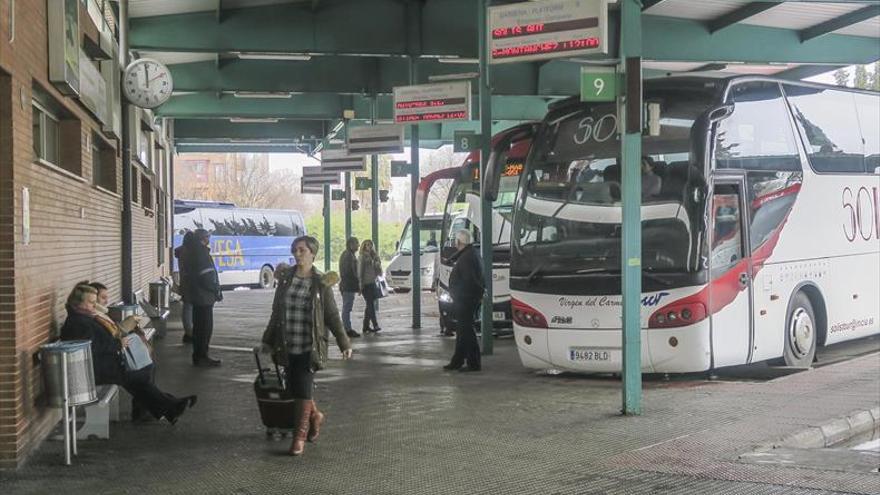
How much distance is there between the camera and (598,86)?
350 inches

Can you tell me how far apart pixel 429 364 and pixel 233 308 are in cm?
1382

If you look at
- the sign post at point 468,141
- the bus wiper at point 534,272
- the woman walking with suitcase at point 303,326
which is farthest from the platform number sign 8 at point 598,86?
the sign post at point 468,141

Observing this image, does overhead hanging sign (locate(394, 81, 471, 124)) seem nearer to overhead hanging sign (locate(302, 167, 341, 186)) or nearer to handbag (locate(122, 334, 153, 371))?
handbag (locate(122, 334, 153, 371))

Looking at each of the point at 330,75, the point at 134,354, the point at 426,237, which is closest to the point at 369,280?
the point at 330,75

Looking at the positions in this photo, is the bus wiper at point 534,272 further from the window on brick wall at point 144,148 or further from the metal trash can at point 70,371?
the window on brick wall at point 144,148

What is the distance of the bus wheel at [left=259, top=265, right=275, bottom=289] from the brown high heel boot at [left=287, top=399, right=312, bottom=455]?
32.7 metres

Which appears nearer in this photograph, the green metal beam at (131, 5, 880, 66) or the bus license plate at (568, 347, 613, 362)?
the bus license plate at (568, 347, 613, 362)

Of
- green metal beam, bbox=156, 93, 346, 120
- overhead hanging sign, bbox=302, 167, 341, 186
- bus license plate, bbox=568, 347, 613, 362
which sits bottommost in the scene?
bus license plate, bbox=568, 347, 613, 362

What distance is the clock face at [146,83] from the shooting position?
47.5 feet

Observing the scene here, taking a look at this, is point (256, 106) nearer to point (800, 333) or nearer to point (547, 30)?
point (547, 30)

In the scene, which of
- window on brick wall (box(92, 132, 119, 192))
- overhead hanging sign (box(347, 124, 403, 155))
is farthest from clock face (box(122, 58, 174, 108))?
overhead hanging sign (box(347, 124, 403, 155))

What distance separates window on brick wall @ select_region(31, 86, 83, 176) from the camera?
898cm

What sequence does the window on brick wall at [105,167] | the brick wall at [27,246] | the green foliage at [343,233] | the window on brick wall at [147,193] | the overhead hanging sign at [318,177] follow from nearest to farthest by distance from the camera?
1. the brick wall at [27,246]
2. the window on brick wall at [105,167]
3. the window on brick wall at [147,193]
4. the overhead hanging sign at [318,177]
5. the green foliage at [343,233]

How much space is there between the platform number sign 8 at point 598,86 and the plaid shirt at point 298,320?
316cm
